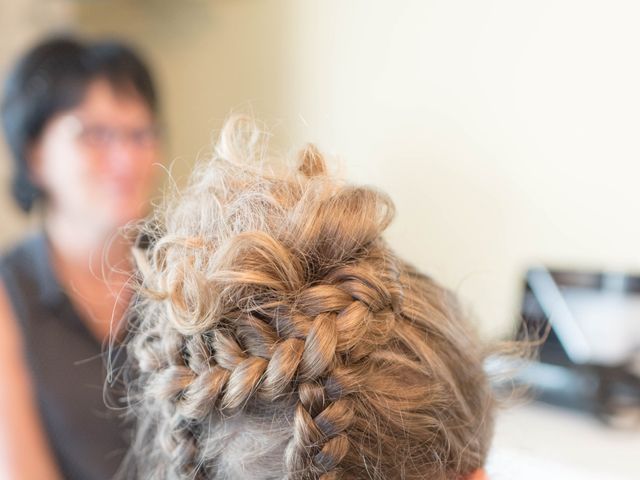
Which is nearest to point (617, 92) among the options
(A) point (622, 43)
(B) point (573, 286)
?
(A) point (622, 43)

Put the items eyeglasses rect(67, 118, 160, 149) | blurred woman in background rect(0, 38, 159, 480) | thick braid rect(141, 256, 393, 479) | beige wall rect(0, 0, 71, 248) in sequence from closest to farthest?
thick braid rect(141, 256, 393, 479) < blurred woman in background rect(0, 38, 159, 480) < eyeglasses rect(67, 118, 160, 149) < beige wall rect(0, 0, 71, 248)

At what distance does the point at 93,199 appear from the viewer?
1.12 meters

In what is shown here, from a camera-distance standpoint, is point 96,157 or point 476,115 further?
point 476,115

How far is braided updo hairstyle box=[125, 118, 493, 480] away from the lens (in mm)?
430

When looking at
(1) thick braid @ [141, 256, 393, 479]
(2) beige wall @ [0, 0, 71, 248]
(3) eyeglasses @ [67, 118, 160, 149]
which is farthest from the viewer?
(2) beige wall @ [0, 0, 71, 248]

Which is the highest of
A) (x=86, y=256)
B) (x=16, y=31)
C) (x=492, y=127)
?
(x=16, y=31)

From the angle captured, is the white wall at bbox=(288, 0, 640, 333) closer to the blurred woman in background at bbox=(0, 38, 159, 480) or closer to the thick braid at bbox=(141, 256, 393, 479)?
the blurred woman in background at bbox=(0, 38, 159, 480)

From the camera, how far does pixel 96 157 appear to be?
3.67ft

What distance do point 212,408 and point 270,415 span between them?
49 millimetres

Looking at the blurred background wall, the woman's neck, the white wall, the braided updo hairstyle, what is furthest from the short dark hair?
the braided updo hairstyle

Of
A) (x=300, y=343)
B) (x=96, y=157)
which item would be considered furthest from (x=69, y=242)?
(x=300, y=343)

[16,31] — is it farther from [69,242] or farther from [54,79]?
[69,242]

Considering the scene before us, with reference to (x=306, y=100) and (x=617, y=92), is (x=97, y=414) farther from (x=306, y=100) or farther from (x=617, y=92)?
(x=617, y=92)

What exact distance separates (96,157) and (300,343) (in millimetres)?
843
